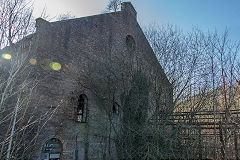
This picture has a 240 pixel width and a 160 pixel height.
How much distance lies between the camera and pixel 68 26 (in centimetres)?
948

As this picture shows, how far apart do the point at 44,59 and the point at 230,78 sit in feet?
25.9

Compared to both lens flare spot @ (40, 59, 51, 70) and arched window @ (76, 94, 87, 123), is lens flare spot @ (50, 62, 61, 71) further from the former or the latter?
arched window @ (76, 94, 87, 123)

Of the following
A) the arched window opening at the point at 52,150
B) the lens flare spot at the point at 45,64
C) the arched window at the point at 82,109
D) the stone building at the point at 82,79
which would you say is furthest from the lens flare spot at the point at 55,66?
the arched window opening at the point at 52,150

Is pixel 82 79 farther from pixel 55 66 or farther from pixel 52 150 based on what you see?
pixel 52 150

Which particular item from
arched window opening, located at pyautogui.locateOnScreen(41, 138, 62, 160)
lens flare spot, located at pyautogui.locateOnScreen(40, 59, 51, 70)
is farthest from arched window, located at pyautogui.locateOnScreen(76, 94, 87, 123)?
lens flare spot, located at pyautogui.locateOnScreen(40, 59, 51, 70)

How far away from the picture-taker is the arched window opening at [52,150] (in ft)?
24.5

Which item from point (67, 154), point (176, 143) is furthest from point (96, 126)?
point (176, 143)

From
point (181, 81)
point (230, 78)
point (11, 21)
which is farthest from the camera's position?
point (181, 81)

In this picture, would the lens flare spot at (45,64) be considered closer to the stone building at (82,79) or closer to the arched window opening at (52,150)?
the stone building at (82,79)

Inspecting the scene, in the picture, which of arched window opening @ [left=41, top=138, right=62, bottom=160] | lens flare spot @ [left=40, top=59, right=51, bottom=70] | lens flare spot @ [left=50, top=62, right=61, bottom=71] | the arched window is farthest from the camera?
the arched window

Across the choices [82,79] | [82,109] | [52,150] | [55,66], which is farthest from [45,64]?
[52,150]

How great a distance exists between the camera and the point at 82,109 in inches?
379

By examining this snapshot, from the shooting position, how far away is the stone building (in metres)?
7.91

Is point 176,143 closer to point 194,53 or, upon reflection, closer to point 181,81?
point 181,81
